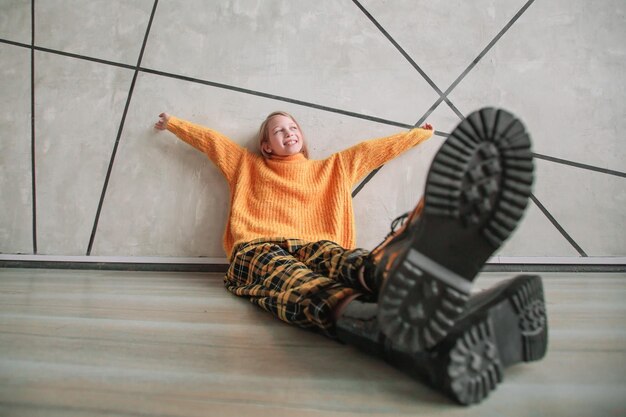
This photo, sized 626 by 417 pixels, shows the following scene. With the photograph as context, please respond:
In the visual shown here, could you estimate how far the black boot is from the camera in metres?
0.61

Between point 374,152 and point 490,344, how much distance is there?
118 cm

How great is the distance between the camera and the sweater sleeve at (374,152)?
1.72 meters

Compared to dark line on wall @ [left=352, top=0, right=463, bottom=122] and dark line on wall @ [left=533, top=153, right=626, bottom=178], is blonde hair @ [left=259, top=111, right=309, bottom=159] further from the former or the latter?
dark line on wall @ [left=533, top=153, right=626, bottom=178]

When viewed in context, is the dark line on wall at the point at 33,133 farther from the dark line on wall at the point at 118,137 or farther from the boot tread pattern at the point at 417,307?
the boot tread pattern at the point at 417,307

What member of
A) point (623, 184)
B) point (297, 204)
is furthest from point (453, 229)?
point (623, 184)

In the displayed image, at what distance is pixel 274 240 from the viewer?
1416 mm

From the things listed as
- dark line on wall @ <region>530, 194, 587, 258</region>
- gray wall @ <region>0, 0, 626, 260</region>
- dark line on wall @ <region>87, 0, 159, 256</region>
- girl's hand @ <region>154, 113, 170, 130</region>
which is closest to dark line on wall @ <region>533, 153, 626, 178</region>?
gray wall @ <region>0, 0, 626, 260</region>

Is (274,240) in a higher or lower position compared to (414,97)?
lower

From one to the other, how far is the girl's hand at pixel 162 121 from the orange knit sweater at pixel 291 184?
4 cm

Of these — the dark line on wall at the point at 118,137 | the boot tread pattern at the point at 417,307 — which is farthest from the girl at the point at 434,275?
the dark line on wall at the point at 118,137

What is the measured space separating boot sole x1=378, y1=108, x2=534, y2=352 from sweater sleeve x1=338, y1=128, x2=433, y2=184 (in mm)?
1065

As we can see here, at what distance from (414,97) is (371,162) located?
15.7 inches

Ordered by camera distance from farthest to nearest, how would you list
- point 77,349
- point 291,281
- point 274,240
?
1. point 274,240
2. point 291,281
3. point 77,349

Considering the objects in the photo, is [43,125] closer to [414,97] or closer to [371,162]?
[371,162]
